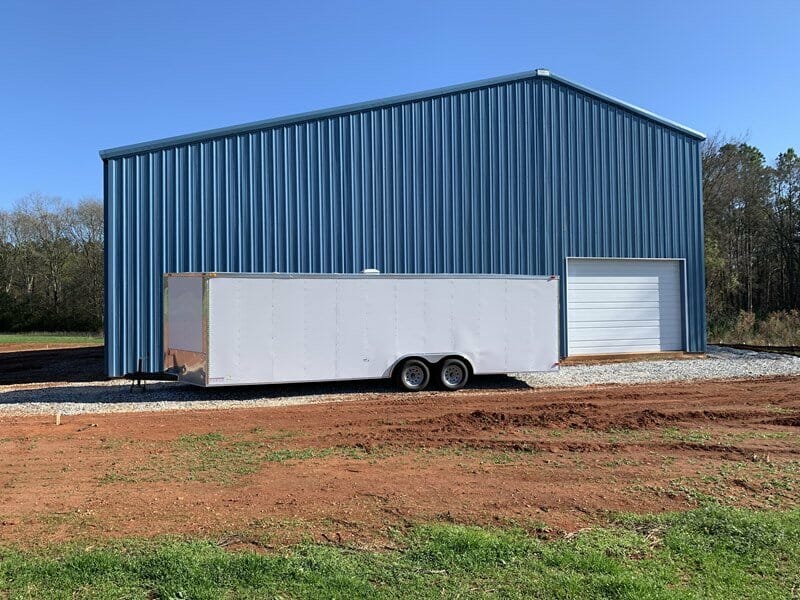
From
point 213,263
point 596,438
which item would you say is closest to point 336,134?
point 213,263

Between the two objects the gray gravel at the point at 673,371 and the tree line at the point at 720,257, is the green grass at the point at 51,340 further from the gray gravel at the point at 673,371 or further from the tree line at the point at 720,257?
the gray gravel at the point at 673,371

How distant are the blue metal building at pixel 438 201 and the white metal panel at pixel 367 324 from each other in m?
4.32

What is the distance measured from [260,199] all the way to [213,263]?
212 centimetres

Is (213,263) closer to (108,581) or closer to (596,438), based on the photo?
(596,438)

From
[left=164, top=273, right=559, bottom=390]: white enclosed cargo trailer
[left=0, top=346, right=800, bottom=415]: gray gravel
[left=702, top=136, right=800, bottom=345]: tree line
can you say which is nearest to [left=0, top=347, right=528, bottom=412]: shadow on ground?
[left=0, top=346, right=800, bottom=415]: gray gravel

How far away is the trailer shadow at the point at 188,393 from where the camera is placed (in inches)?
534

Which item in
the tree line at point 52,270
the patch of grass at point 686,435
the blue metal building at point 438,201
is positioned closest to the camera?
the patch of grass at point 686,435

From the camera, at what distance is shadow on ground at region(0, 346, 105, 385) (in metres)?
19.0

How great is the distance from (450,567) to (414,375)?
32.7 ft

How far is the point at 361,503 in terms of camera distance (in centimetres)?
616

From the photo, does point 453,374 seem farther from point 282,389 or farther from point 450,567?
point 450,567

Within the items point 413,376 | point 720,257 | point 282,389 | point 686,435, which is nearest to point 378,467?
point 686,435

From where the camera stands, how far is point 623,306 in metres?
21.0

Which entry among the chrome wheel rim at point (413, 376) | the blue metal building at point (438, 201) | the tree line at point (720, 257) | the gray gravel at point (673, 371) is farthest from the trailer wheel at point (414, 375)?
the tree line at point (720, 257)
